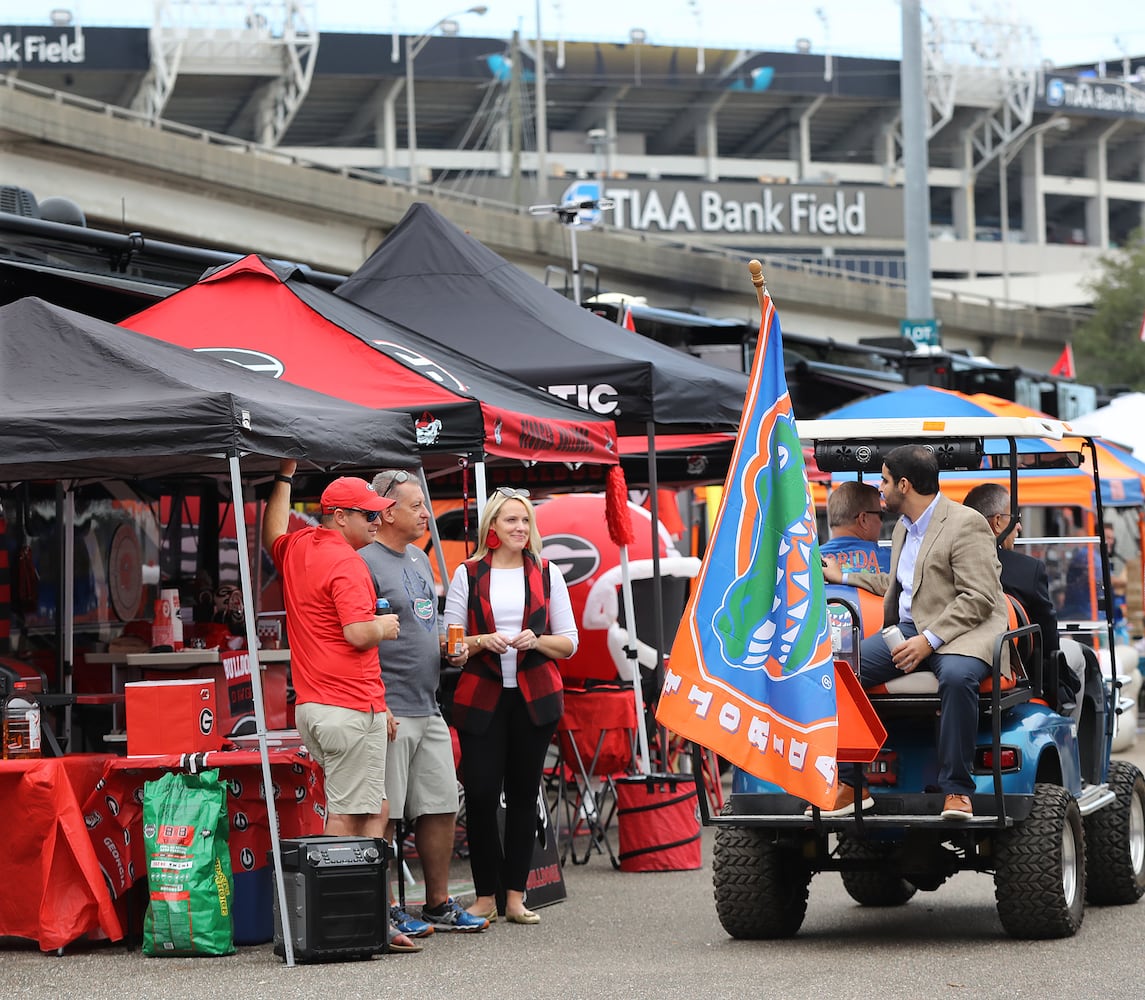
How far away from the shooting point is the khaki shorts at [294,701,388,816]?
7859 millimetres

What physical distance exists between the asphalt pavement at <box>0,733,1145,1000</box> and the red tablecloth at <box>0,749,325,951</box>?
0.41 feet

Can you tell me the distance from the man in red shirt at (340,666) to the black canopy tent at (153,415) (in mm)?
207

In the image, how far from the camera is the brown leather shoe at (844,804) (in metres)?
7.84

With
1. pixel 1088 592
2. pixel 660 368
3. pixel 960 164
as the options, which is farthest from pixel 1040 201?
pixel 660 368

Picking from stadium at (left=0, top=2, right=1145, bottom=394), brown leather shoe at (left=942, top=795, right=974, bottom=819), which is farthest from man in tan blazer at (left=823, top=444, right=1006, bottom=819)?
stadium at (left=0, top=2, right=1145, bottom=394)

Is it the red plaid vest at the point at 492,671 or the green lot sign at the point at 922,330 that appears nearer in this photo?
the red plaid vest at the point at 492,671

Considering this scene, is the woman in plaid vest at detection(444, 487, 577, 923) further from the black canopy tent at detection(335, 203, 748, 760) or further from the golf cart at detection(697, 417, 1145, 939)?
the black canopy tent at detection(335, 203, 748, 760)

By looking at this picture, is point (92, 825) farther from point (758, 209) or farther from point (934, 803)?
point (758, 209)

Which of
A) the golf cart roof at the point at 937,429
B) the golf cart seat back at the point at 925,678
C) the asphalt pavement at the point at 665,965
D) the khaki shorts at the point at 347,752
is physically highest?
the golf cart roof at the point at 937,429

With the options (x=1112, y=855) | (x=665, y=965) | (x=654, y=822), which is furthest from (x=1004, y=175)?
(x=665, y=965)

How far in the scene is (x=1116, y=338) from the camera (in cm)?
5962

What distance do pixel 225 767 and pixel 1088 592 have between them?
13.0 m

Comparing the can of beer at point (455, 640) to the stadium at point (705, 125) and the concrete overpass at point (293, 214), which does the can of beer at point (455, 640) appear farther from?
the stadium at point (705, 125)

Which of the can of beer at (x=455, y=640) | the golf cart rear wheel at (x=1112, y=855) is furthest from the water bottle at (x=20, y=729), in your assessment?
the golf cart rear wheel at (x=1112, y=855)
